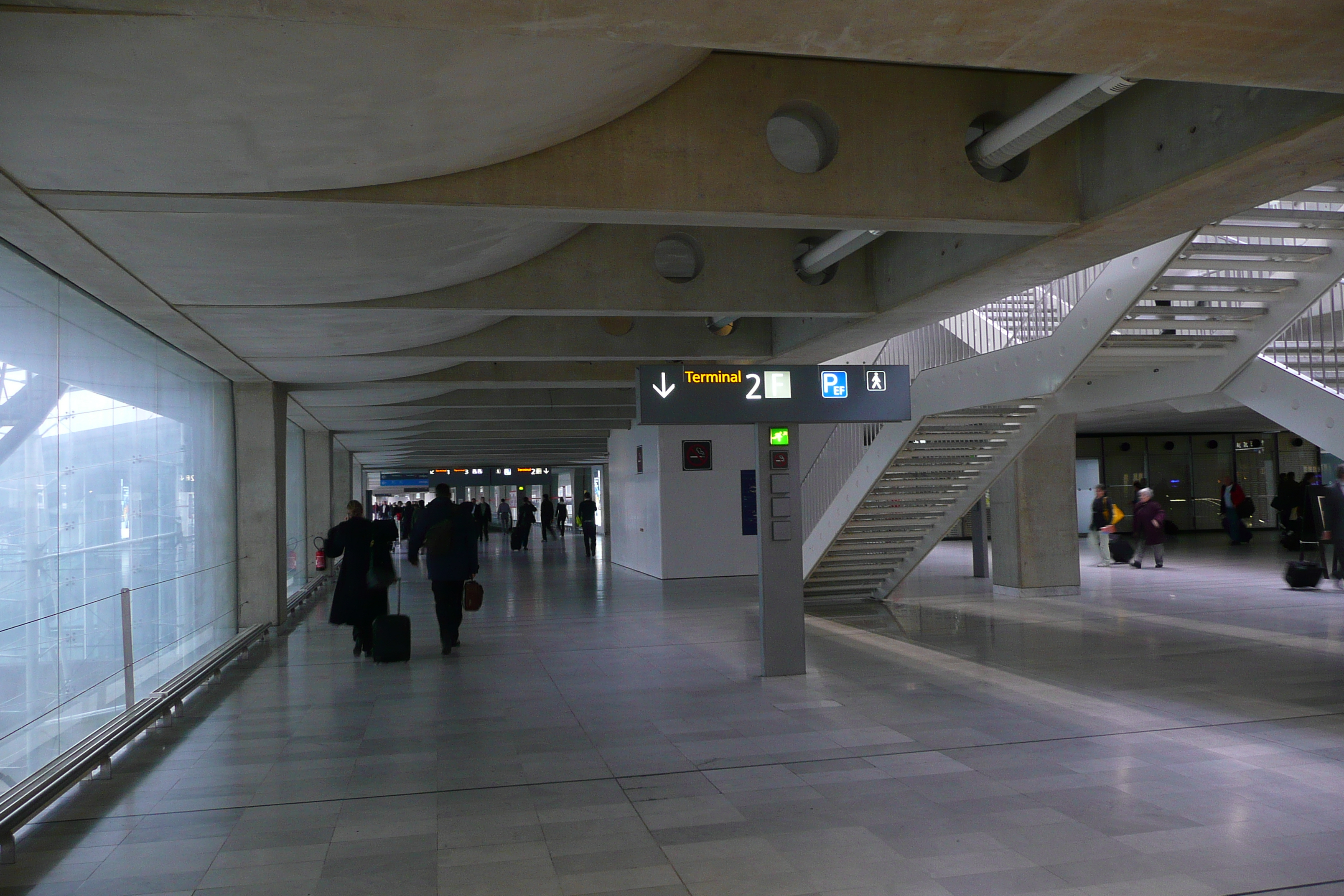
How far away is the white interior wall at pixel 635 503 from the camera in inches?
797

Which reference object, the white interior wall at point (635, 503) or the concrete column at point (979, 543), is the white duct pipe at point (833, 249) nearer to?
the white interior wall at point (635, 503)

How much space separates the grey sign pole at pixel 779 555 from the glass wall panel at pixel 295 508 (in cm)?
1145

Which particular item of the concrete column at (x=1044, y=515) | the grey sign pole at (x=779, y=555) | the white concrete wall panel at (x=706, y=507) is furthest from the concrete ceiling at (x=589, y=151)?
the white concrete wall panel at (x=706, y=507)

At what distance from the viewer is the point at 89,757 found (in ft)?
20.5

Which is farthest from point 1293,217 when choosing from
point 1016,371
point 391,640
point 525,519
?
point 525,519

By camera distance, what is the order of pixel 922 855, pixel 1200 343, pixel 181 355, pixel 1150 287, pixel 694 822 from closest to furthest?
pixel 922 855, pixel 694 822, pixel 1150 287, pixel 1200 343, pixel 181 355

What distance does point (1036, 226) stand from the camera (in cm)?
669

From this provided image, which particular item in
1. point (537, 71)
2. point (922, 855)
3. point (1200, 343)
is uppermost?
point (537, 71)

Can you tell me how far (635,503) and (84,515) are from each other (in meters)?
14.8

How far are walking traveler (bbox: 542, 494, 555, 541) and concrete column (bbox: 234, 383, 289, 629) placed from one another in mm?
24037

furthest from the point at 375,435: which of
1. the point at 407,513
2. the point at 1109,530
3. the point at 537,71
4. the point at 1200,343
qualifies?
the point at 537,71

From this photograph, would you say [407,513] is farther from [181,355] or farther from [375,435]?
[181,355]

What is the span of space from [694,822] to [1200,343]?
765 centimetres

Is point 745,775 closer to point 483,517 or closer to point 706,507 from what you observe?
point 706,507
